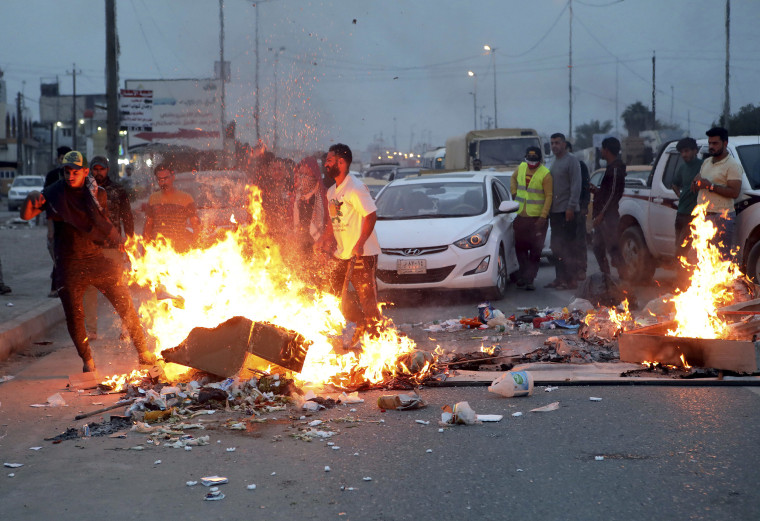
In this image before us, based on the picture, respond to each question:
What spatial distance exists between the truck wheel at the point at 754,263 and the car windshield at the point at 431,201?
3.64 m

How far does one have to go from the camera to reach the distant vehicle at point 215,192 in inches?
570

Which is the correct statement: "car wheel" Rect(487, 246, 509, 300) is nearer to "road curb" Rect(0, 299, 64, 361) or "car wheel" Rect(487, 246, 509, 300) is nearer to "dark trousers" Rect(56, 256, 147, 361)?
"dark trousers" Rect(56, 256, 147, 361)

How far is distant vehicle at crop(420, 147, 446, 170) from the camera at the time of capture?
4288 cm

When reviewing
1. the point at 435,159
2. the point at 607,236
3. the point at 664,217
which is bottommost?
the point at 607,236

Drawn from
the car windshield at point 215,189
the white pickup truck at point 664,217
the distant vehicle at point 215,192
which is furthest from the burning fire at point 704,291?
the car windshield at point 215,189

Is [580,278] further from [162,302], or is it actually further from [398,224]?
[162,302]

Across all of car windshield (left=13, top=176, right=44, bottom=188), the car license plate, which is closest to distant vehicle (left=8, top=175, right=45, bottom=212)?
car windshield (left=13, top=176, right=44, bottom=188)

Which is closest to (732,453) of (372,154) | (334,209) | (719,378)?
(719,378)

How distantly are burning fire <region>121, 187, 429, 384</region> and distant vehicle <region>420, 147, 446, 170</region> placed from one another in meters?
34.3

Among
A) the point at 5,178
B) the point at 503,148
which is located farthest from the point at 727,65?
the point at 5,178

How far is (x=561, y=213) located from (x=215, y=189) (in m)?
7.63

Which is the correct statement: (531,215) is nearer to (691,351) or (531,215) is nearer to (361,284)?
(361,284)

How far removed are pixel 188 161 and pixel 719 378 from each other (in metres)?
27.2

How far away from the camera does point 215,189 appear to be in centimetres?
1738
